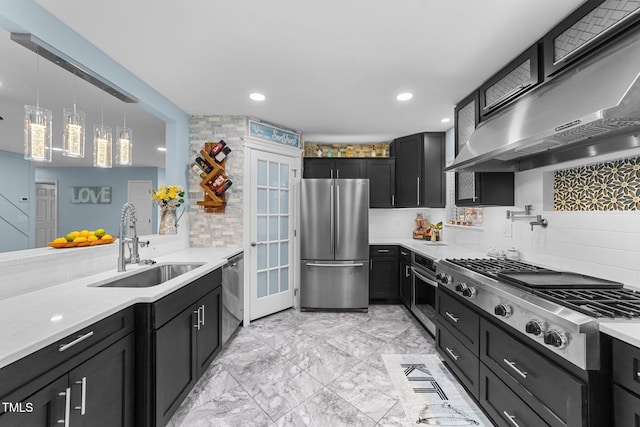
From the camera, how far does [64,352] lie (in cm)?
113

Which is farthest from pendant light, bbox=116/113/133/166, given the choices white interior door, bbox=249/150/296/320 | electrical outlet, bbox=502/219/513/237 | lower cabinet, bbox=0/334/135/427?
electrical outlet, bbox=502/219/513/237

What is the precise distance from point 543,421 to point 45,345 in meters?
2.04

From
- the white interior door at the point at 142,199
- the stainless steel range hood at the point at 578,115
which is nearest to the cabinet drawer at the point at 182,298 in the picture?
the stainless steel range hood at the point at 578,115

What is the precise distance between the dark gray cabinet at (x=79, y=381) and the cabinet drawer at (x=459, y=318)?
2020 mm

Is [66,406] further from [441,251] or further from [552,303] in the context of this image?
[441,251]

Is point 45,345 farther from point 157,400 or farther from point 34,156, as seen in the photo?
point 34,156

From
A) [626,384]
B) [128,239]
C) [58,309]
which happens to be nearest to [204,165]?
[128,239]

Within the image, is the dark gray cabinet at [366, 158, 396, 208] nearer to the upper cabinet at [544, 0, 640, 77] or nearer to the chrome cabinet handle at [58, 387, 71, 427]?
the upper cabinet at [544, 0, 640, 77]

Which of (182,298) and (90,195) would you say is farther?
(90,195)

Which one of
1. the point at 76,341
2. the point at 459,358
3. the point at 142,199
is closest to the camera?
the point at 76,341

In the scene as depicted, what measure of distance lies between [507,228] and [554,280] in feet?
3.57

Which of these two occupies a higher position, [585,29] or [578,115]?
[585,29]

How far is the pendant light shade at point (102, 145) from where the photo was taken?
7.03 ft

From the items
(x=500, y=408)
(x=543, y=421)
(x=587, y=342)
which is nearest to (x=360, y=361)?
(x=500, y=408)
